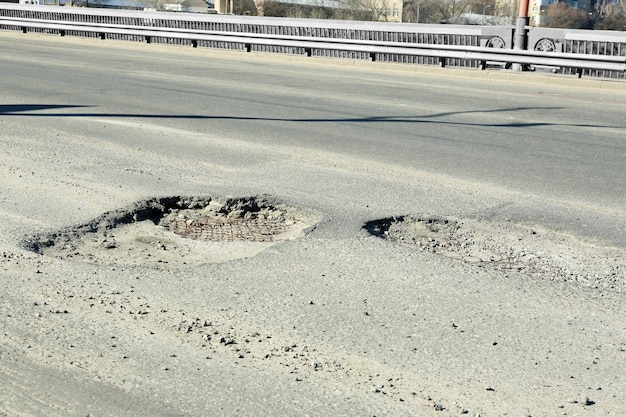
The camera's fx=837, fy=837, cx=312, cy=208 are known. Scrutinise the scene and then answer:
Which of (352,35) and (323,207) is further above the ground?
(352,35)

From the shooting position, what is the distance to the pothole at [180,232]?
560 cm

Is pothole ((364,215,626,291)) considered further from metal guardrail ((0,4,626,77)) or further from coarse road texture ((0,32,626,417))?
metal guardrail ((0,4,626,77))

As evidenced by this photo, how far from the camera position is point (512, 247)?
5918mm

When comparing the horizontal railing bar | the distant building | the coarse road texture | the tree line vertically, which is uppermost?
the distant building

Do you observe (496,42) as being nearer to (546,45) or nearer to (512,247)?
(546,45)

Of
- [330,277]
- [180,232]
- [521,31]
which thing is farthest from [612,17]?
[330,277]

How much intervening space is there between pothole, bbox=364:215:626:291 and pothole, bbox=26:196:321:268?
76cm

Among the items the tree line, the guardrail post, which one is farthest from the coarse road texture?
the tree line

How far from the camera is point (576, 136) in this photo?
1086 centimetres

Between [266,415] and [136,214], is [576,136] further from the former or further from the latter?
[266,415]

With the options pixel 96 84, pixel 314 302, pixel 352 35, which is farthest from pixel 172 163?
pixel 352 35

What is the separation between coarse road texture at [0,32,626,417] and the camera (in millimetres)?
3756

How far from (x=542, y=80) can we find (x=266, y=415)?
16267 mm

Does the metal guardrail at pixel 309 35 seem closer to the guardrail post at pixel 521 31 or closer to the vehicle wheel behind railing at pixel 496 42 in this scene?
the vehicle wheel behind railing at pixel 496 42
